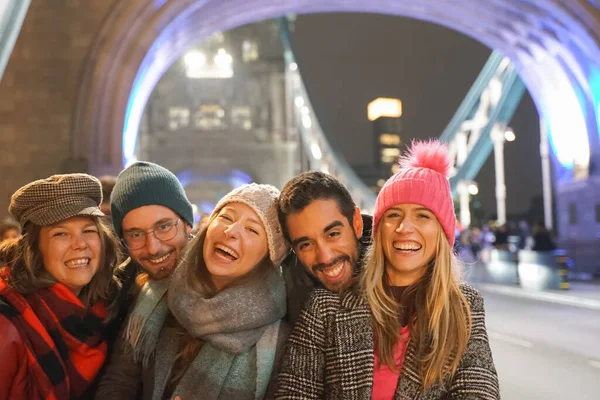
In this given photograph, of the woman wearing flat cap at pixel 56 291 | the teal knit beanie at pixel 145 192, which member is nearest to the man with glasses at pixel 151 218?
the teal knit beanie at pixel 145 192

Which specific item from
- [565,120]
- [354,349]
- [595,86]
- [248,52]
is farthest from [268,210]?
[248,52]

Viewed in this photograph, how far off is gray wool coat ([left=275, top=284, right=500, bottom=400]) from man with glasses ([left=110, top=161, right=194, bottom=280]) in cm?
71

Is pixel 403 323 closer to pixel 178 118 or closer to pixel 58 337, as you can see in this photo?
pixel 58 337

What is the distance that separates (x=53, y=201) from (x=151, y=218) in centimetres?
39

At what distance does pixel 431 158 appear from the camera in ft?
6.52

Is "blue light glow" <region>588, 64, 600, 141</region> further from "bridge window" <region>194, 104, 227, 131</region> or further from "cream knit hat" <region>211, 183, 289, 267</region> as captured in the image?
"bridge window" <region>194, 104, 227, 131</region>

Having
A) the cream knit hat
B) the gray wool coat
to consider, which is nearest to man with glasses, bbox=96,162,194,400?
the cream knit hat

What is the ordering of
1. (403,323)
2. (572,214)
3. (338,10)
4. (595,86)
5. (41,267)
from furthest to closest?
(338,10) → (572,214) → (595,86) → (41,267) → (403,323)

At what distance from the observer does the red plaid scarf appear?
72.7 inches

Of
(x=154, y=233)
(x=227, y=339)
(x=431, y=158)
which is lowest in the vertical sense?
(x=227, y=339)

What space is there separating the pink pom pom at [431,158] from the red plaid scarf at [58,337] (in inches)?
47.7

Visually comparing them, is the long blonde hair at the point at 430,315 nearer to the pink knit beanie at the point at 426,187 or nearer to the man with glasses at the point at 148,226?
the pink knit beanie at the point at 426,187

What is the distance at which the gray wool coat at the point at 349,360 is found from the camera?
5.56ft

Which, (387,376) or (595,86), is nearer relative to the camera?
(387,376)
